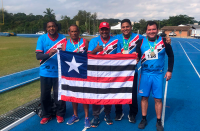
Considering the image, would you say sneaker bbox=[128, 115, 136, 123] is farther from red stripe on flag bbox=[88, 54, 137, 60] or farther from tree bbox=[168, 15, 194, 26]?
tree bbox=[168, 15, 194, 26]

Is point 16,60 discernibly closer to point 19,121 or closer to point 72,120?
point 19,121

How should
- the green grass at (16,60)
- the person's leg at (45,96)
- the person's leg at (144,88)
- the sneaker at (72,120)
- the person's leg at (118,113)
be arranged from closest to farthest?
the person's leg at (144,88), the person's leg at (45,96), the sneaker at (72,120), the person's leg at (118,113), the green grass at (16,60)

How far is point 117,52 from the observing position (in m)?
3.94

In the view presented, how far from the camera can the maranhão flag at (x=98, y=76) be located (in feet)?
12.5

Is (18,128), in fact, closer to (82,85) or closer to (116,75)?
(82,85)

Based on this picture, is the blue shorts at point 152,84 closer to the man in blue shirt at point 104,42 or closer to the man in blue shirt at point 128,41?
the man in blue shirt at point 128,41

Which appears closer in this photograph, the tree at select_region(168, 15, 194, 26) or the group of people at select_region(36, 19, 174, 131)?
the group of people at select_region(36, 19, 174, 131)

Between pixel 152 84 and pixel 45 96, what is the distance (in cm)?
231

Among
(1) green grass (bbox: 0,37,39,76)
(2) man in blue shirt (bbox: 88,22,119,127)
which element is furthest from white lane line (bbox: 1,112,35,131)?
(1) green grass (bbox: 0,37,39,76)

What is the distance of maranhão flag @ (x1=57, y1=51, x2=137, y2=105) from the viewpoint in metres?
3.82

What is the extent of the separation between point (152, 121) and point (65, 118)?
6.65 ft

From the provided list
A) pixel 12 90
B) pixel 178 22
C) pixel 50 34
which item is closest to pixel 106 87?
pixel 50 34

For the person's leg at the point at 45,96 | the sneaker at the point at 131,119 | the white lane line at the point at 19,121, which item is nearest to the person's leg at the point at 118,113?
the sneaker at the point at 131,119

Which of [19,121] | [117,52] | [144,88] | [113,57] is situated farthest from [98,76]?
[19,121]
